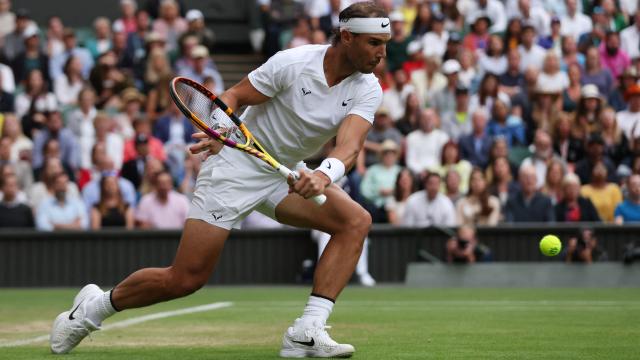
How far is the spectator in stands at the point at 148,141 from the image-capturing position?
1747 cm

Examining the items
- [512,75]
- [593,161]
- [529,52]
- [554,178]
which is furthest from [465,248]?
[529,52]

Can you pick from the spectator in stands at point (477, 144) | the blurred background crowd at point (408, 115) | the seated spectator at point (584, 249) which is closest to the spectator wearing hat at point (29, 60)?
the blurred background crowd at point (408, 115)

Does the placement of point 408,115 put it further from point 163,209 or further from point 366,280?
point 163,209

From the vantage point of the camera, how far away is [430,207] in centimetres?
1633

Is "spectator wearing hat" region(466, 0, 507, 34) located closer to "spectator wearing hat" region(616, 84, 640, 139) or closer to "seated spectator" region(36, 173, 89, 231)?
"spectator wearing hat" region(616, 84, 640, 139)

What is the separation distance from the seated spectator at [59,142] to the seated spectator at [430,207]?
4495mm

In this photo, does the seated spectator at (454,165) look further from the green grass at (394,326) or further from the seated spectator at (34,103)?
the seated spectator at (34,103)

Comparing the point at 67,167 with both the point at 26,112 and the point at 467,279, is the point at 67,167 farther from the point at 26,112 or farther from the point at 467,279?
the point at 467,279

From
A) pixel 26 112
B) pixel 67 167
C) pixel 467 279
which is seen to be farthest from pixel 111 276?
pixel 467 279

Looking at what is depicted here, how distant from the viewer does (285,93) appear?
770 cm

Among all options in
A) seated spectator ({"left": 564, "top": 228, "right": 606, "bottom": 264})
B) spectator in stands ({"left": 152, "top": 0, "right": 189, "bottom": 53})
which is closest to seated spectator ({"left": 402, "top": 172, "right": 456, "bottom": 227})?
seated spectator ({"left": 564, "top": 228, "right": 606, "bottom": 264})

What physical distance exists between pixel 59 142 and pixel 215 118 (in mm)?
10354

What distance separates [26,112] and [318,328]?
11.8 m

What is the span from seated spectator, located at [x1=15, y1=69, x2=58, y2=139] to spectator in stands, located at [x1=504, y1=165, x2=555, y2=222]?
20.7 ft
